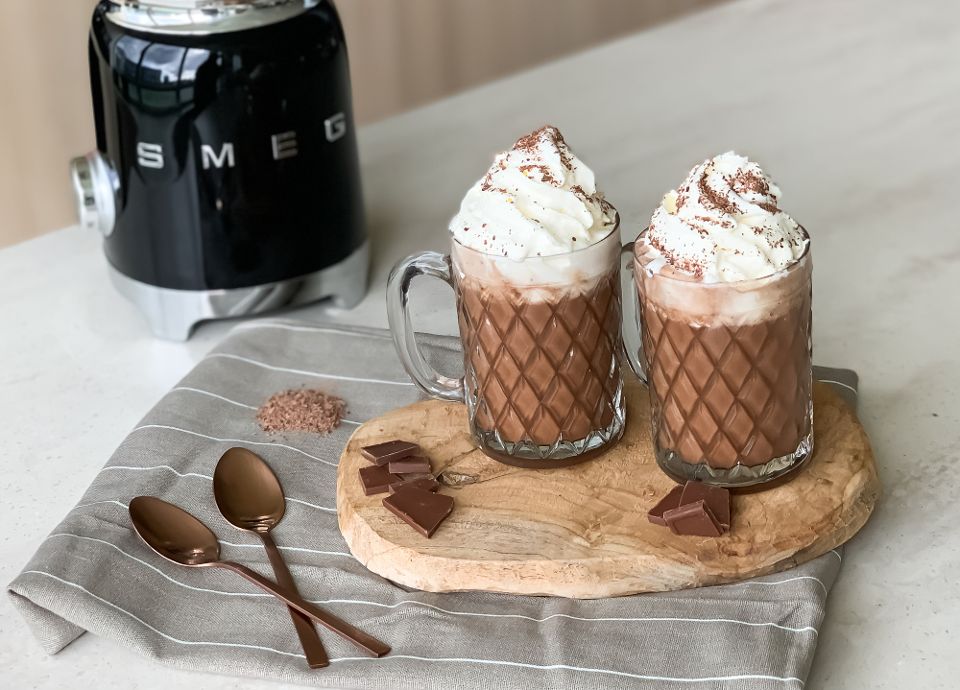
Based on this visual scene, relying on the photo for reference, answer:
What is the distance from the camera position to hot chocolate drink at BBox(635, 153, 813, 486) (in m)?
0.81

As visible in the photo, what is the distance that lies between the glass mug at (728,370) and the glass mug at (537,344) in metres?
0.03

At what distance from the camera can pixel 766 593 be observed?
0.81 m

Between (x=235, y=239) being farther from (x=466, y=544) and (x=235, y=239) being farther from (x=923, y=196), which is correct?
(x=923, y=196)

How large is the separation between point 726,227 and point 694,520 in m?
0.20

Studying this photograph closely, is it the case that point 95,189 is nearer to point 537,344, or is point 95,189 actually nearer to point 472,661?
point 537,344

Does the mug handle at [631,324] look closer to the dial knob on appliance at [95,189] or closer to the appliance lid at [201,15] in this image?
the appliance lid at [201,15]

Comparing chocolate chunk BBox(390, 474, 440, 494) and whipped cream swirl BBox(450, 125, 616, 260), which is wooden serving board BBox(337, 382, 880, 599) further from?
whipped cream swirl BBox(450, 125, 616, 260)

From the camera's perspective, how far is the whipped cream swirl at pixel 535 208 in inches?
33.4

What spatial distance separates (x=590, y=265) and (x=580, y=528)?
0.19 metres

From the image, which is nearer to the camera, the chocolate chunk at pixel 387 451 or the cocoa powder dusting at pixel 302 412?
the chocolate chunk at pixel 387 451

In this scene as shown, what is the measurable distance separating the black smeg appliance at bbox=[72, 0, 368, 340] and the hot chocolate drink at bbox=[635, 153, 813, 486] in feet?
1.46

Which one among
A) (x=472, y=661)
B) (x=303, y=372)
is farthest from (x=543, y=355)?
(x=303, y=372)

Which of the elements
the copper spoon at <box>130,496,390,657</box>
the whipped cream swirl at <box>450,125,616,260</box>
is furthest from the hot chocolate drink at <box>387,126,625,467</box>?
the copper spoon at <box>130,496,390,657</box>

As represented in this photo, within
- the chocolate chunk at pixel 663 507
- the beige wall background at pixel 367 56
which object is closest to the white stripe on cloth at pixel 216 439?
the chocolate chunk at pixel 663 507
